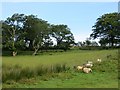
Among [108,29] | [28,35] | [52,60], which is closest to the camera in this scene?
[52,60]

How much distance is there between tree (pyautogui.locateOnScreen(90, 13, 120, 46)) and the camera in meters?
66.6

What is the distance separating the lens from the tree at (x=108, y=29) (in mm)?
66562

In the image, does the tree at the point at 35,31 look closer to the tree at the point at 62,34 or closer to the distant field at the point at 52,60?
the tree at the point at 62,34

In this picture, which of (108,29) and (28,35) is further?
(108,29)

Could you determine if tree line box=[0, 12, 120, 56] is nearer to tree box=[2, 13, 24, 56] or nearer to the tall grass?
tree box=[2, 13, 24, 56]

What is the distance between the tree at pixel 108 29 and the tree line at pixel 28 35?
305 inches

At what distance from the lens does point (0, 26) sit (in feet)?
190

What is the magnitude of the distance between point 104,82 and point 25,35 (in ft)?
167

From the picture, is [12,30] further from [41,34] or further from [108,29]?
[108,29]

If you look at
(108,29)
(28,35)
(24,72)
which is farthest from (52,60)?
(108,29)

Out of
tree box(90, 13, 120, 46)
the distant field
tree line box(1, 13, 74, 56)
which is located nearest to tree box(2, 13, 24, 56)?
tree line box(1, 13, 74, 56)

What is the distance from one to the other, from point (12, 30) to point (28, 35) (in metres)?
3.69

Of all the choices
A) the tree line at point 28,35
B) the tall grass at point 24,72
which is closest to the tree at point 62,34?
the tree line at point 28,35

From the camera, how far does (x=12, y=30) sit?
211ft
